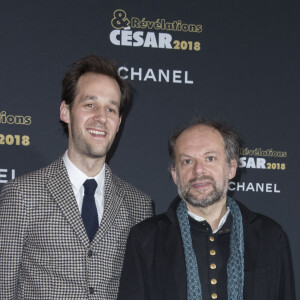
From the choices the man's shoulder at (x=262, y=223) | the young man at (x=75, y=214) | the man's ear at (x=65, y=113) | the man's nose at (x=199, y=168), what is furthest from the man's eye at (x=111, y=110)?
the man's shoulder at (x=262, y=223)

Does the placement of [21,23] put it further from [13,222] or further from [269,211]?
[269,211]

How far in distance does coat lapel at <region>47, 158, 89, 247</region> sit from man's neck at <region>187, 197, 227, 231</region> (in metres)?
0.46

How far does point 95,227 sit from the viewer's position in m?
2.22

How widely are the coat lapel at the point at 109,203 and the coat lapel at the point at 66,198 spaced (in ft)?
0.25

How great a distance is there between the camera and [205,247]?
2098 mm

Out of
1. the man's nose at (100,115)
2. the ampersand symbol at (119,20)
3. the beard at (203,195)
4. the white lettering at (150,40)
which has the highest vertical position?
the ampersand symbol at (119,20)

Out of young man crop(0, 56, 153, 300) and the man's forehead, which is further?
the man's forehead

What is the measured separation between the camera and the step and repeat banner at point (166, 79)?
123 inches

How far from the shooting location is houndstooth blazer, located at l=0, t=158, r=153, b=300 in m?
2.11

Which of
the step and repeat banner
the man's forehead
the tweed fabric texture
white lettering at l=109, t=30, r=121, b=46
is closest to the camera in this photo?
the tweed fabric texture

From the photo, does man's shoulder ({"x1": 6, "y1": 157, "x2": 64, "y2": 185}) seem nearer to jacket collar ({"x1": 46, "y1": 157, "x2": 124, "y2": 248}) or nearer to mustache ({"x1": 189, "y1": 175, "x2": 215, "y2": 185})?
jacket collar ({"x1": 46, "y1": 157, "x2": 124, "y2": 248})

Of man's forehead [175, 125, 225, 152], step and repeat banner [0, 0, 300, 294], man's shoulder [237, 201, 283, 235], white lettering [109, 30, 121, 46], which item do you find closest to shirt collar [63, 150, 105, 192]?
man's forehead [175, 125, 225, 152]

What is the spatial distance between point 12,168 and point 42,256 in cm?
109

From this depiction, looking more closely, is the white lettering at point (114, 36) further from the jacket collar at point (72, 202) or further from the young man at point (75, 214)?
the jacket collar at point (72, 202)
